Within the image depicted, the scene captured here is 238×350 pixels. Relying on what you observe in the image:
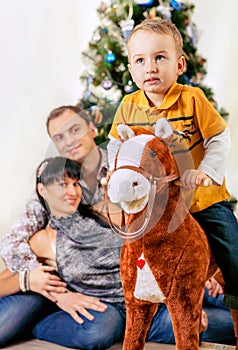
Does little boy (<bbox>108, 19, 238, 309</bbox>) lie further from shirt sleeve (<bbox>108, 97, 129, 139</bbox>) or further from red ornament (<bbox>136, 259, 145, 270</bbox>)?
red ornament (<bbox>136, 259, 145, 270</bbox>)

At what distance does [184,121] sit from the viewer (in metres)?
1.12

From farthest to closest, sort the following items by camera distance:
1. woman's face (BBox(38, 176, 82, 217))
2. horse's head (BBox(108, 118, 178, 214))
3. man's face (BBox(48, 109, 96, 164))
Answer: woman's face (BBox(38, 176, 82, 217))
man's face (BBox(48, 109, 96, 164))
horse's head (BBox(108, 118, 178, 214))

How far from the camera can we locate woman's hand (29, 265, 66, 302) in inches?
73.9

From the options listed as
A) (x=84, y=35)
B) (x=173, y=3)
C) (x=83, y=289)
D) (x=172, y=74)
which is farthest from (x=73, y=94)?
(x=172, y=74)

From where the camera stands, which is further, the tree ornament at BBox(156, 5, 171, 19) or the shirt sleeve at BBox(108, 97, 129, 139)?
the tree ornament at BBox(156, 5, 171, 19)

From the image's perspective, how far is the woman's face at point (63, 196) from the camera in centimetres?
162

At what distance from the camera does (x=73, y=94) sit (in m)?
2.61

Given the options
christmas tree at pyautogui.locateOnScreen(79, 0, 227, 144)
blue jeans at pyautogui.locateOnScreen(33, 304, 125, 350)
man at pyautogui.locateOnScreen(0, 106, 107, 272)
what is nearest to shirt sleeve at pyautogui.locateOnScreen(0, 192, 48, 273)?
man at pyautogui.locateOnScreen(0, 106, 107, 272)

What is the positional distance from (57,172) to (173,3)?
2.38 feet

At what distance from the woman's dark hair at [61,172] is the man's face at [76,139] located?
3 centimetres

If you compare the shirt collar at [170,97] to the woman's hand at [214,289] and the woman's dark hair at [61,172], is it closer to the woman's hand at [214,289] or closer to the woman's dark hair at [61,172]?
the woman's dark hair at [61,172]

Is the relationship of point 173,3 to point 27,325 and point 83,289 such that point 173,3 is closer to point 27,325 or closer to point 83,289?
point 83,289

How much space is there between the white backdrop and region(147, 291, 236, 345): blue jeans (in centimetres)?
77

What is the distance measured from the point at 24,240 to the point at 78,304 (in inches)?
12.2
